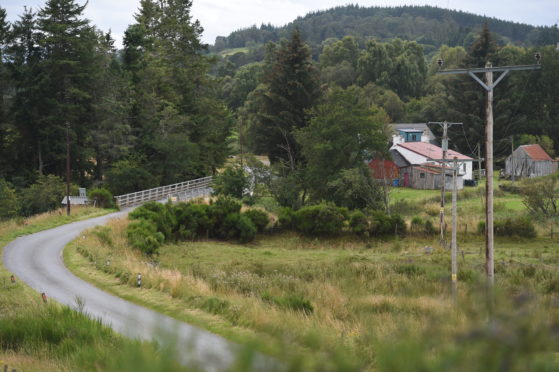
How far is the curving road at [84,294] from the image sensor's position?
3066 mm

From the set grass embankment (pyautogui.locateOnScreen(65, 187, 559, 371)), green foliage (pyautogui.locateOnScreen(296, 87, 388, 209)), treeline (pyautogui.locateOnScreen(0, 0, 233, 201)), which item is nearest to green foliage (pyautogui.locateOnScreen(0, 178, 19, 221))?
treeline (pyautogui.locateOnScreen(0, 0, 233, 201))

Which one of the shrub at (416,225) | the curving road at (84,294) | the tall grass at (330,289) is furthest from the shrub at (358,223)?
the curving road at (84,294)

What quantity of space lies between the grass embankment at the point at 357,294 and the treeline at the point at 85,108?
2215 cm

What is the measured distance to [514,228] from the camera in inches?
1444

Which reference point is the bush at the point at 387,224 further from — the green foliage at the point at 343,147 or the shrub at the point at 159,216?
the shrub at the point at 159,216

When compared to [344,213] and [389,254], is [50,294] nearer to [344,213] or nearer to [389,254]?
[389,254]

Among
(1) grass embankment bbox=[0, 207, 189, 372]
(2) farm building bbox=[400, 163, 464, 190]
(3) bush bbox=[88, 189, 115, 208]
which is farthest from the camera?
(2) farm building bbox=[400, 163, 464, 190]

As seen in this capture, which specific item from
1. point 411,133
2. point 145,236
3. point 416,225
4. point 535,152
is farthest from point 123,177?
point 535,152

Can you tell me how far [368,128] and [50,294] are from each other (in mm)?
33068

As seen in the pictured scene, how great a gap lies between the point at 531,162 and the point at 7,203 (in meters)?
59.1

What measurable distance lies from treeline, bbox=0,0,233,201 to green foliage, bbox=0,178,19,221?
16.7ft

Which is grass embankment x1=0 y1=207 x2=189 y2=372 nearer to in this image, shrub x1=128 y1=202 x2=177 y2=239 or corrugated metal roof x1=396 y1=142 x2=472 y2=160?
shrub x1=128 y1=202 x2=177 y2=239

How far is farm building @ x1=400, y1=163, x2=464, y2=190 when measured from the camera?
205ft

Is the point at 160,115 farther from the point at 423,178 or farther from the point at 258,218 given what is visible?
the point at 423,178
